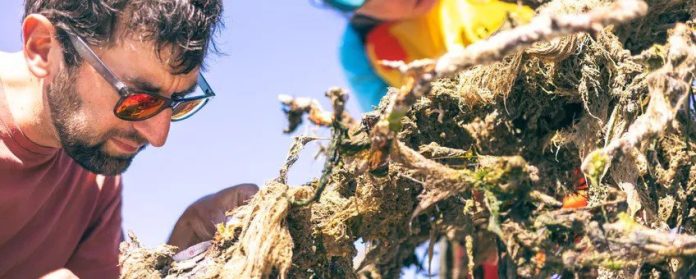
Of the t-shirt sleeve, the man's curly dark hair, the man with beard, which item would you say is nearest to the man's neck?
the man with beard

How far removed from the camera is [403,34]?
5.96ft

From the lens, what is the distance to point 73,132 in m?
1.72

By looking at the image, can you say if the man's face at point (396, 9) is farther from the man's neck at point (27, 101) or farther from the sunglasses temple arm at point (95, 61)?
the man's neck at point (27, 101)

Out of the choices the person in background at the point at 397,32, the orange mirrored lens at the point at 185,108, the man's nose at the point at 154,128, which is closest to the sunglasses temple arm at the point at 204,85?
the orange mirrored lens at the point at 185,108

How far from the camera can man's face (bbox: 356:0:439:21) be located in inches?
68.2

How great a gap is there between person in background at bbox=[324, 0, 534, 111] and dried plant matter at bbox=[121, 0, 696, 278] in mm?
349

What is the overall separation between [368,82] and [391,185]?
605 millimetres

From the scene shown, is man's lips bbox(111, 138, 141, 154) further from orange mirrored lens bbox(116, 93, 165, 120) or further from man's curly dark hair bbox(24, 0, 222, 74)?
man's curly dark hair bbox(24, 0, 222, 74)

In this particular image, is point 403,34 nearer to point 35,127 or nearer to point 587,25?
point 35,127

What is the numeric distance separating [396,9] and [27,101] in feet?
2.88

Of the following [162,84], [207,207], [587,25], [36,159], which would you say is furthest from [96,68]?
[587,25]

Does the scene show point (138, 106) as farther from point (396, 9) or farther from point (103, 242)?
point (396, 9)

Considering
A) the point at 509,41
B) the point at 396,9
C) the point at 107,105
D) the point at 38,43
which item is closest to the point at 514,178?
the point at 509,41

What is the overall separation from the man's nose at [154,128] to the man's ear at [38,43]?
0.26 meters
